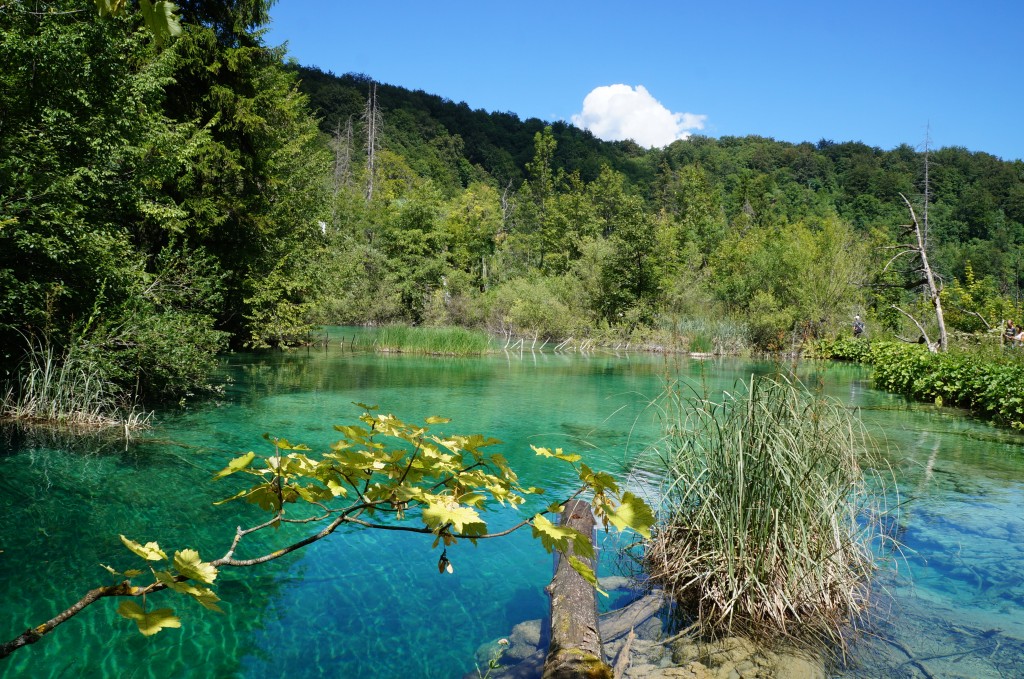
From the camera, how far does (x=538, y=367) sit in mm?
18844

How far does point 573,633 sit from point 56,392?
721 cm

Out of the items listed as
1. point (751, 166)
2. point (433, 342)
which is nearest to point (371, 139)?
point (433, 342)

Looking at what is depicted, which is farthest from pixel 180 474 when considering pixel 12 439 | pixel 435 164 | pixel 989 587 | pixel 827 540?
pixel 435 164

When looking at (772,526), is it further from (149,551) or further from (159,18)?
(159,18)

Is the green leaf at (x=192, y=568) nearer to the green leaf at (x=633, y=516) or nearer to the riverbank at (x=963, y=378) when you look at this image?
the green leaf at (x=633, y=516)

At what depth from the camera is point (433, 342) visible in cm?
Answer: 2167

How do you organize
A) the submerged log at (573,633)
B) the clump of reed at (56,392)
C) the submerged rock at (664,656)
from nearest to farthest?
the submerged log at (573,633)
the submerged rock at (664,656)
the clump of reed at (56,392)

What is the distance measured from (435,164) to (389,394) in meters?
49.0

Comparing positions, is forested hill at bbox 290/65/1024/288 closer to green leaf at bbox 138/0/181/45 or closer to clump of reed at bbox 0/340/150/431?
clump of reed at bbox 0/340/150/431

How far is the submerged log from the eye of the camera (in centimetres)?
262

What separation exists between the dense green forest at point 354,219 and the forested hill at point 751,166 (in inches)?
14.7

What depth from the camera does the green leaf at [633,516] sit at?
1628mm

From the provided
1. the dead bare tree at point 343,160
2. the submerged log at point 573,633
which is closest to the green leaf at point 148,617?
the submerged log at point 573,633

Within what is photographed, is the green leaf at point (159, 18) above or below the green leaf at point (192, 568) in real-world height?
above
